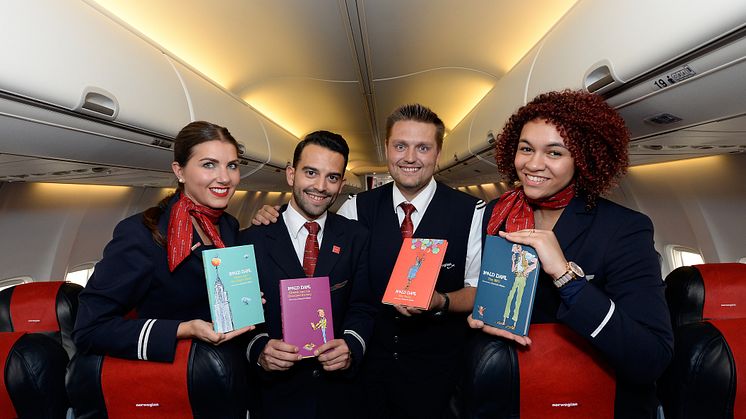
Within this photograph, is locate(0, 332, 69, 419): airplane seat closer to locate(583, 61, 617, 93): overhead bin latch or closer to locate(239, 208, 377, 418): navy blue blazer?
locate(239, 208, 377, 418): navy blue blazer

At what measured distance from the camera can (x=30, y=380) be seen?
74.7 inches

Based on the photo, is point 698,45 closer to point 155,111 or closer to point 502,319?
point 502,319

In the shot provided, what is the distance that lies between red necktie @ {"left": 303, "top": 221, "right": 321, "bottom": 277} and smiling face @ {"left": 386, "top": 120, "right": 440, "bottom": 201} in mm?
610

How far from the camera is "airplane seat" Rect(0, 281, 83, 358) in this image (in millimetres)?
2932

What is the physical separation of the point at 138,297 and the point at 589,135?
7.04 feet

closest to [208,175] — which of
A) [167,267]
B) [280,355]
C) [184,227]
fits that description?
[184,227]

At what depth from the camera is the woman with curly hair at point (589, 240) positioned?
56.9 inches

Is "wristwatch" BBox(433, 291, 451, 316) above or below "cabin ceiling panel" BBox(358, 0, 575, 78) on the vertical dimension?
below

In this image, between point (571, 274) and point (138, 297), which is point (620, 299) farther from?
point (138, 297)

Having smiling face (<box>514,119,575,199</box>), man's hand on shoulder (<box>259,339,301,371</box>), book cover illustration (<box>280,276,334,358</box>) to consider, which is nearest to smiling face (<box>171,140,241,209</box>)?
book cover illustration (<box>280,276,334,358</box>)

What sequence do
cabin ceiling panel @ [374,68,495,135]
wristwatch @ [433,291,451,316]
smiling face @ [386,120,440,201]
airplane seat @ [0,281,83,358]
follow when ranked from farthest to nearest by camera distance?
cabin ceiling panel @ [374,68,495,135], airplane seat @ [0,281,83,358], smiling face @ [386,120,440,201], wristwatch @ [433,291,451,316]

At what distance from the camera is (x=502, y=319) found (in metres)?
1.58

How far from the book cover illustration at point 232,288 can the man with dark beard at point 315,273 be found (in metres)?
0.35

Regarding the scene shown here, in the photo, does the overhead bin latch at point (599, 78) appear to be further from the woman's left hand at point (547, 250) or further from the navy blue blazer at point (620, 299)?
the woman's left hand at point (547, 250)
